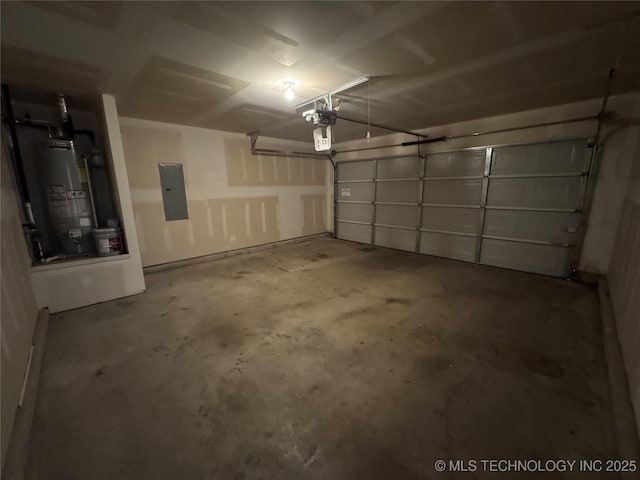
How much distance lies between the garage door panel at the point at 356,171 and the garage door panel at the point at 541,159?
2.50 meters

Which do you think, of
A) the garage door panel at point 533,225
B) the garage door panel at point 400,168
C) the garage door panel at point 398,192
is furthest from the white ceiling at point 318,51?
the garage door panel at point 398,192

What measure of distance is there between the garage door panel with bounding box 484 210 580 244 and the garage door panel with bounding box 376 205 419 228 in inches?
53.8

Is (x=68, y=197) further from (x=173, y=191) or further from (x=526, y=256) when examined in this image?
(x=526, y=256)

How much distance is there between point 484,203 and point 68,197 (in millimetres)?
6106

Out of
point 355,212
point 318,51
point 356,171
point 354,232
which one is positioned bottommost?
point 354,232

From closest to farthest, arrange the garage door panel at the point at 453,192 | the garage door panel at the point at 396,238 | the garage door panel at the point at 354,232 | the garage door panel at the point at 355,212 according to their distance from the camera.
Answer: the garage door panel at the point at 453,192 < the garage door panel at the point at 396,238 < the garage door panel at the point at 355,212 < the garage door panel at the point at 354,232

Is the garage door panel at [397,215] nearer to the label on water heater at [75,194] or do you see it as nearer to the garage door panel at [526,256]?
the garage door panel at [526,256]

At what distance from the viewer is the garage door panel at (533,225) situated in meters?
3.74

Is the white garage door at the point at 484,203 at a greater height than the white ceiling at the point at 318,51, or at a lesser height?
lesser

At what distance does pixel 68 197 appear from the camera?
3080mm

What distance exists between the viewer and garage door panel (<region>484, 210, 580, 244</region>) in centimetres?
374

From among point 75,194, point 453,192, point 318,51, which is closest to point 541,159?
point 453,192

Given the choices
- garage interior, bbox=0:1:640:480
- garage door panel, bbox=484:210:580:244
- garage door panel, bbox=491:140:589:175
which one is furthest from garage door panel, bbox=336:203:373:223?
garage door panel, bbox=491:140:589:175

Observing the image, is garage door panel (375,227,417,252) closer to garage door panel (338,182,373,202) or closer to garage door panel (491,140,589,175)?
garage door panel (338,182,373,202)
